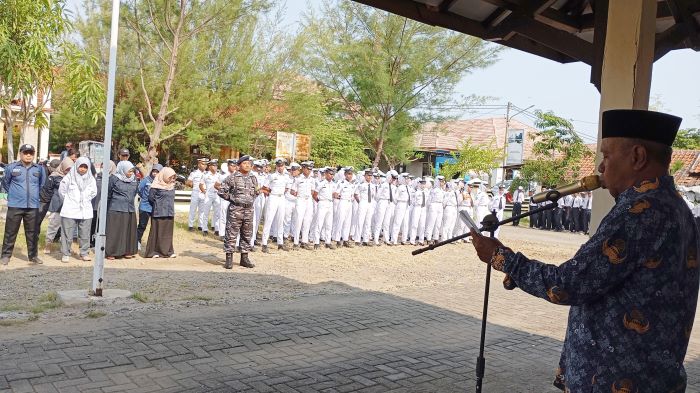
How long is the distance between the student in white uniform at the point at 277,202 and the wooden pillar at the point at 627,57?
9.17 metres

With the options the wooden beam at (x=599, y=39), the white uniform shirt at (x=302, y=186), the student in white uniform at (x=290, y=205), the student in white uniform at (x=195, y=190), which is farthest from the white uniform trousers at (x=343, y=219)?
the wooden beam at (x=599, y=39)

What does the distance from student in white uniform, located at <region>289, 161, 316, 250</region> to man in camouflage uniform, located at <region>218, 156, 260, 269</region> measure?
3.46m

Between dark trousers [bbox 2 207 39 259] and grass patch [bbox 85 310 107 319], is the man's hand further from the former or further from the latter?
dark trousers [bbox 2 207 39 259]

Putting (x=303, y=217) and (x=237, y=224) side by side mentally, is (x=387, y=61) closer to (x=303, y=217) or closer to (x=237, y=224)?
(x=303, y=217)

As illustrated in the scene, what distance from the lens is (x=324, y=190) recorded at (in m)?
14.8

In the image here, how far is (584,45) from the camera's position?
21.1 feet

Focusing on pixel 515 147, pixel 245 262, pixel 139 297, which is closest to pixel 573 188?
pixel 139 297

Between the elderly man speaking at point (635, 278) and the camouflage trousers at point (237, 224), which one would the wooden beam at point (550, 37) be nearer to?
the elderly man speaking at point (635, 278)

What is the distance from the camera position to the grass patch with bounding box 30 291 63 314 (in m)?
7.04

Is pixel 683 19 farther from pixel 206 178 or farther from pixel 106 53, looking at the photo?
pixel 106 53

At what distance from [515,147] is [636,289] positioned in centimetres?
4259

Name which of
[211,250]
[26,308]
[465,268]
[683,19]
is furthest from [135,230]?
[683,19]

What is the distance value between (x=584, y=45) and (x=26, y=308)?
22.8 feet

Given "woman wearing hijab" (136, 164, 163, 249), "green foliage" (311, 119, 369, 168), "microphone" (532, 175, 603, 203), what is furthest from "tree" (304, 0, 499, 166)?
"microphone" (532, 175, 603, 203)
